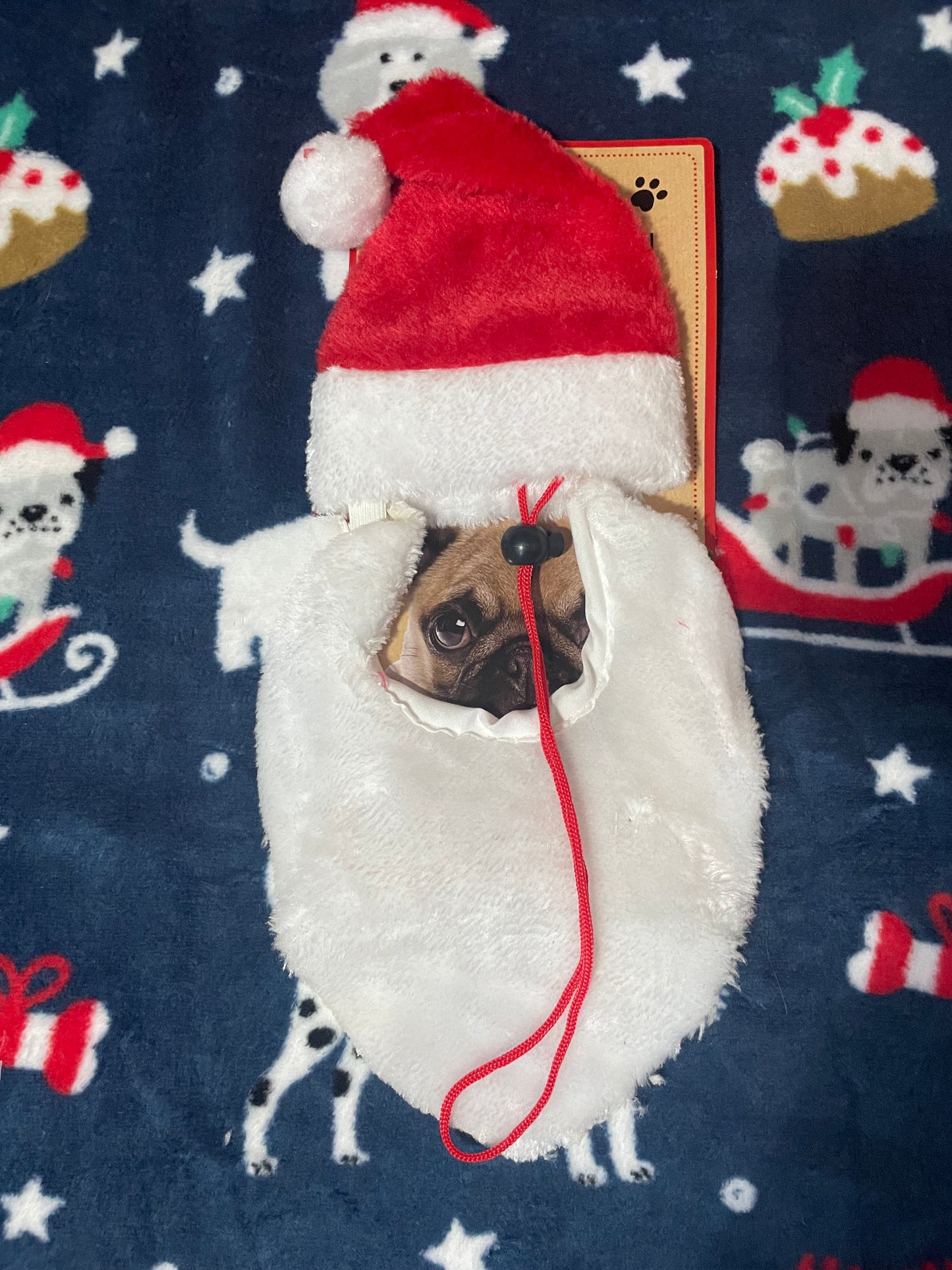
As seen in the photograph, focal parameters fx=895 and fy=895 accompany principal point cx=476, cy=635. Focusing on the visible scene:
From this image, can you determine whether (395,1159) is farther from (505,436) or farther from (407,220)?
(407,220)

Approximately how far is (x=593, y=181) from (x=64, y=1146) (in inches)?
29.5

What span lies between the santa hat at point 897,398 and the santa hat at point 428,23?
0.39 meters

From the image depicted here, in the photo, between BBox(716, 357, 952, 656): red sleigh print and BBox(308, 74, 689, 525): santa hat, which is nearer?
BBox(308, 74, 689, 525): santa hat

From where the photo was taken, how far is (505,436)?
0.54 metres

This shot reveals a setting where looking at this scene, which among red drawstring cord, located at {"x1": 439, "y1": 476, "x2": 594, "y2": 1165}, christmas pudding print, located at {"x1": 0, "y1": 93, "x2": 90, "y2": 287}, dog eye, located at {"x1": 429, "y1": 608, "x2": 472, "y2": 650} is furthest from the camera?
christmas pudding print, located at {"x1": 0, "y1": 93, "x2": 90, "y2": 287}

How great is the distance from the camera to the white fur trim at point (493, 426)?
0.54 meters

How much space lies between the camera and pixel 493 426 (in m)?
0.54

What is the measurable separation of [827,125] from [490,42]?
→ 0.27 m

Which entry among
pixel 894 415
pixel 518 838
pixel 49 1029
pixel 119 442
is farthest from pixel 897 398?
pixel 49 1029

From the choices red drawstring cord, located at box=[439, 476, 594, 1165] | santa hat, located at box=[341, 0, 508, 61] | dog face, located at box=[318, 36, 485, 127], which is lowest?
red drawstring cord, located at box=[439, 476, 594, 1165]

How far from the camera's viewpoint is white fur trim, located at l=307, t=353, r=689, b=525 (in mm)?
537

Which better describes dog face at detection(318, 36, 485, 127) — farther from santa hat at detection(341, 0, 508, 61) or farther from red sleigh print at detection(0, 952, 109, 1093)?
red sleigh print at detection(0, 952, 109, 1093)

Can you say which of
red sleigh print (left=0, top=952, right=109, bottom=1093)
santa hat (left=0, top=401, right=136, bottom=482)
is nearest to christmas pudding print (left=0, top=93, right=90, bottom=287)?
santa hat (left=0, top=401, right=136, bottom=482)

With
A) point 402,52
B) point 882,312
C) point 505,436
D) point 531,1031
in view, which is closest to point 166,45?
point 402,52
